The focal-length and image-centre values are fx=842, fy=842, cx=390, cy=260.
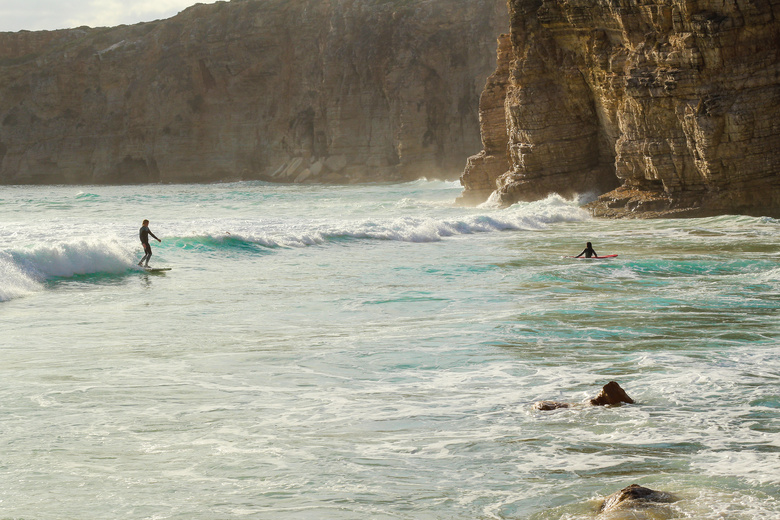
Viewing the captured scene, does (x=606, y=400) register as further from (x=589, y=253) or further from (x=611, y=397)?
(x=589, y=253)

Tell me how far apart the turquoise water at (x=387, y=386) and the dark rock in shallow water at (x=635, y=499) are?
0.35 feet

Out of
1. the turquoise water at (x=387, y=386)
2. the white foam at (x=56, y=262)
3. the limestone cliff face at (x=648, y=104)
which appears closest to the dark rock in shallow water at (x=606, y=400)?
the turquoise water at (x=387, y=386)

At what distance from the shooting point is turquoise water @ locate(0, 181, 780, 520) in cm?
589

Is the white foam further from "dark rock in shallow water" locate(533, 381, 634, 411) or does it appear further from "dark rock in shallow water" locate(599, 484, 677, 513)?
"dark rock in shallow water" locate(599, 484, 677, 513)

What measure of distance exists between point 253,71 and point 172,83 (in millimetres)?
8973

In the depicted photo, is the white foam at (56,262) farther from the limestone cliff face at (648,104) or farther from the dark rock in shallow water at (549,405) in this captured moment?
the limestone cliff face at (648,104)

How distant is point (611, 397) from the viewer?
750 cm

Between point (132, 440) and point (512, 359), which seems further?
point (512, 359)

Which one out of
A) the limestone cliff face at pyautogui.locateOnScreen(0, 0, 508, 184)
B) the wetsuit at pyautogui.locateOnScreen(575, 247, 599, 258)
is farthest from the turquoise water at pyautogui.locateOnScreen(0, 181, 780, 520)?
the limestone cliff face at pyautogui.locateOnScreen(0, 0, 508, 184)

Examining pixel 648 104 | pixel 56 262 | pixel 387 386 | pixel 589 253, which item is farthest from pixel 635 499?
pixel 648 104

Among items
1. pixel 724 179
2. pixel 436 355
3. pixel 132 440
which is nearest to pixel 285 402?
pixel 132 440

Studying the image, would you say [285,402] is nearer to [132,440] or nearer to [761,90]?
[132,440]

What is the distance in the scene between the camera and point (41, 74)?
89.9 meters

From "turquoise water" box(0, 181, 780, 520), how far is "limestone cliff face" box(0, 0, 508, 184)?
58624 millimetres
